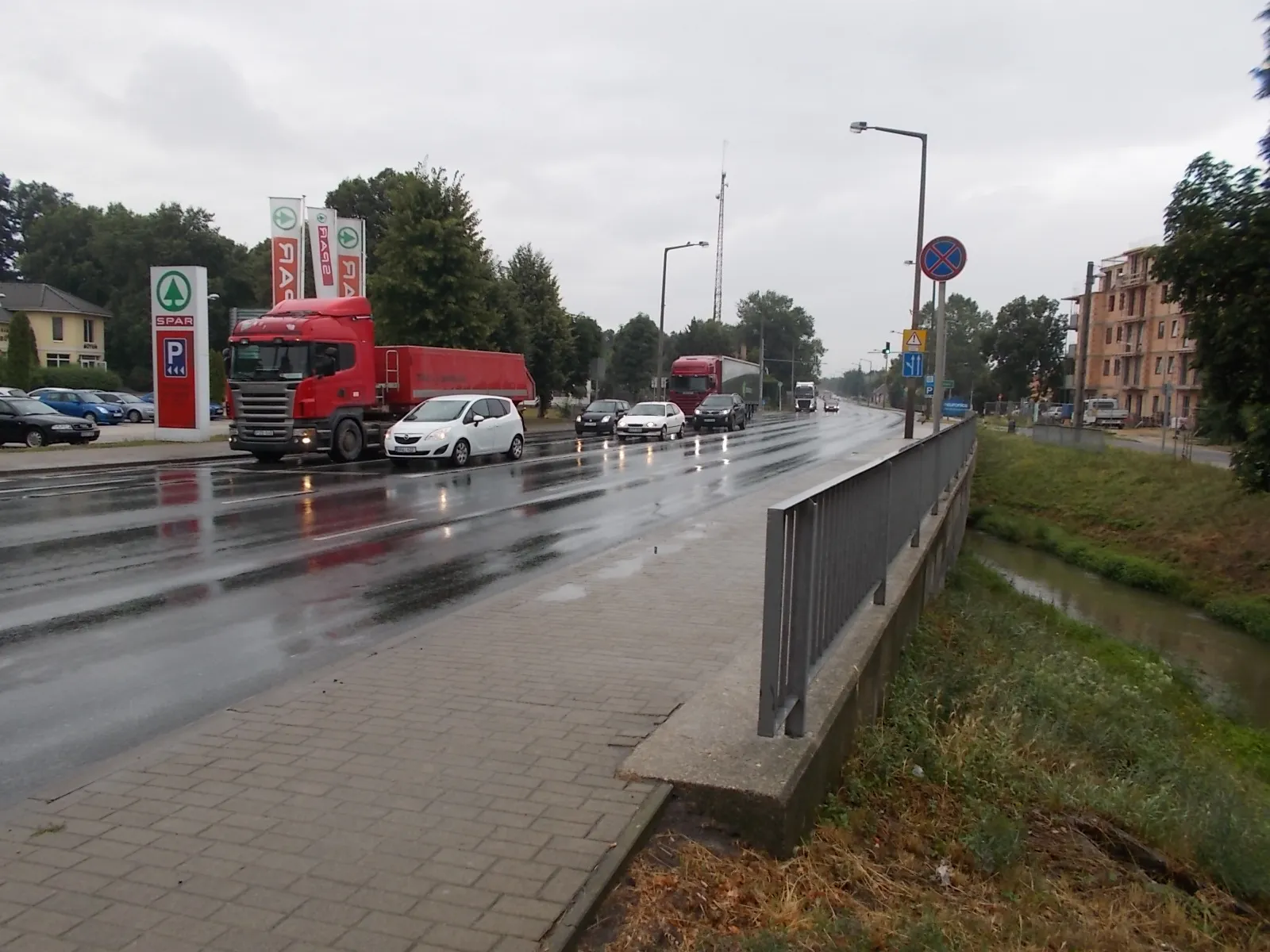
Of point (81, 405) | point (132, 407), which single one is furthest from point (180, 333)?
point (132, 407)

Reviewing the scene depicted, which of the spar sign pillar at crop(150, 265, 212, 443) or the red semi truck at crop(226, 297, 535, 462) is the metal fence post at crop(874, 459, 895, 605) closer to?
the red semi truck at crop(226, 297, 535, 462)

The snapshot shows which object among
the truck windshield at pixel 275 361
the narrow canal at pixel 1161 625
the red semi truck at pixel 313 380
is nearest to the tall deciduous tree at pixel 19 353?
the red semi truck at pixel 313 380

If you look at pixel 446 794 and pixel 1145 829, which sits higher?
pixel 446 794

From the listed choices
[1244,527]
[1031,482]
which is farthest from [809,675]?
[1031,482]

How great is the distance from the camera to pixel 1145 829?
4730mm

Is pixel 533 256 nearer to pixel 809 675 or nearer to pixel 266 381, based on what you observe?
pixel 266 381

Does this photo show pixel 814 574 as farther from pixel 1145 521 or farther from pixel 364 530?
pixel 1145 521

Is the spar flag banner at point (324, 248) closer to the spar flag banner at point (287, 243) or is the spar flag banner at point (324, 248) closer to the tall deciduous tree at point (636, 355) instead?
the spar flag banner at point (287, 243)

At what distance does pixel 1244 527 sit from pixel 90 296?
91905 mm

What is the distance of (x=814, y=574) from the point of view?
4.41 metres

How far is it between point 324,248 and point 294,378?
10.6 metres

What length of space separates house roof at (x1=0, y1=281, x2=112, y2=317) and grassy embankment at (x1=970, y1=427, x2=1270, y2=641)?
6691 cm

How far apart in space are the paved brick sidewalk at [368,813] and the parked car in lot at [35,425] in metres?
26.7

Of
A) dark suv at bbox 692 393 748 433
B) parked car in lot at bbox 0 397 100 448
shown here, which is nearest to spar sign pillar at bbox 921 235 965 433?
parked car in lot at bbox 0 397 100 448
